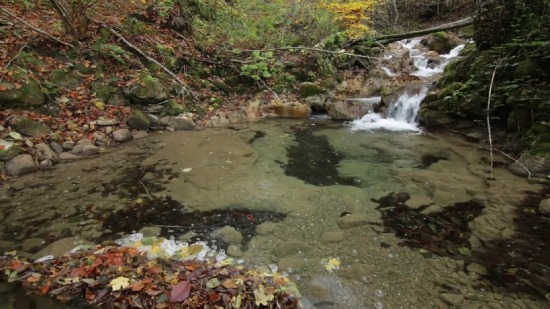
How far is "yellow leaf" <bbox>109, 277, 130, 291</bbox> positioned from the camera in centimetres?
267

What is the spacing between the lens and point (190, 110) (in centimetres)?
815

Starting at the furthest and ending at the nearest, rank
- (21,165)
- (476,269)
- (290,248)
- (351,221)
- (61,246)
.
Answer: (21,165), (351,221), (290,248), (61,246), (476,269)

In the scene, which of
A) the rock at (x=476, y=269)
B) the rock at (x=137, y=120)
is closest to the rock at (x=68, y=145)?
the rock at (x=137, y=120)

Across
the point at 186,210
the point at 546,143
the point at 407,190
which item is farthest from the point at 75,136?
the point at 546,143

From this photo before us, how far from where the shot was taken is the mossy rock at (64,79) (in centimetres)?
670

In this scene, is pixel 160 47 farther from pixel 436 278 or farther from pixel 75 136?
pixel 436 278

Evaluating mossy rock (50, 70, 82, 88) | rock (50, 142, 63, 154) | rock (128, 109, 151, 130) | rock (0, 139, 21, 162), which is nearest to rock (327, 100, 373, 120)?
rock (128, 109, 151, 130)

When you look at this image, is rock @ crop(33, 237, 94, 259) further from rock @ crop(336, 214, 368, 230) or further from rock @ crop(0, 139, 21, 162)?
rock @ crop(336, 214, 368, 230)

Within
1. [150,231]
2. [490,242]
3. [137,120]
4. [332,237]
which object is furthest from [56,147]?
[490,242]

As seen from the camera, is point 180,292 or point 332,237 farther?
point 332,237

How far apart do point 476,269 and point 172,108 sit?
21.8ft

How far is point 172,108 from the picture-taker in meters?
7.80

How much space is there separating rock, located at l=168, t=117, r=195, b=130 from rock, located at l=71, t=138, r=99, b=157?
6.04 ft

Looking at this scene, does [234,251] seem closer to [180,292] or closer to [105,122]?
[180,292]
